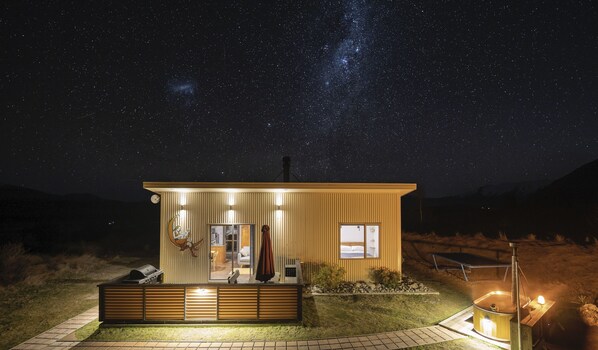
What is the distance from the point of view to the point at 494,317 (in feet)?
20.6

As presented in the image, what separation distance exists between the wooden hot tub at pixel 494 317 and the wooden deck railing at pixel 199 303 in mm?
3567

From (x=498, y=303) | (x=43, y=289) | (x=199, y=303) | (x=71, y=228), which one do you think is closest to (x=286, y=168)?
(x=199, y=303)

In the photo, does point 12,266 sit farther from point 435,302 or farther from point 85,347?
point 435,302

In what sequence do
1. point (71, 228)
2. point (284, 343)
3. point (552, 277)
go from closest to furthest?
point (284, 343)
point (552, 277)
point (71, 228)

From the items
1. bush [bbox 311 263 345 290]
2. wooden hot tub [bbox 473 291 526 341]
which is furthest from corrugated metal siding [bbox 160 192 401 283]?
wooden hot tub [bbox 473 291 526 341]

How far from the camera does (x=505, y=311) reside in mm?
6293

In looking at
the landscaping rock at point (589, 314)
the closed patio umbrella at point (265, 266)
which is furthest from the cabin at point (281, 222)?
the landscaping rock at point (589, 314)

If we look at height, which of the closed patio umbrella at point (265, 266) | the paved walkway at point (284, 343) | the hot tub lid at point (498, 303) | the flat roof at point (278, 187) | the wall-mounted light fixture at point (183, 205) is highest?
the flat roof at point (278, 187)

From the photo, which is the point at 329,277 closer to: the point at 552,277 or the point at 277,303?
the point at 277,303

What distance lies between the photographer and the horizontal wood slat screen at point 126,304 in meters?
6.97

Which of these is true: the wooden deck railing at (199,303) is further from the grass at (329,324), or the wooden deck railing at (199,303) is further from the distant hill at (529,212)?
the distant hill at (529,212)

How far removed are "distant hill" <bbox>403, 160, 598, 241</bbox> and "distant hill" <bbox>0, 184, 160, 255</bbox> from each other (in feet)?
79.5

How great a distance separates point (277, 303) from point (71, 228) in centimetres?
3359

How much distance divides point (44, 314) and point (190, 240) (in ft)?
12.3
